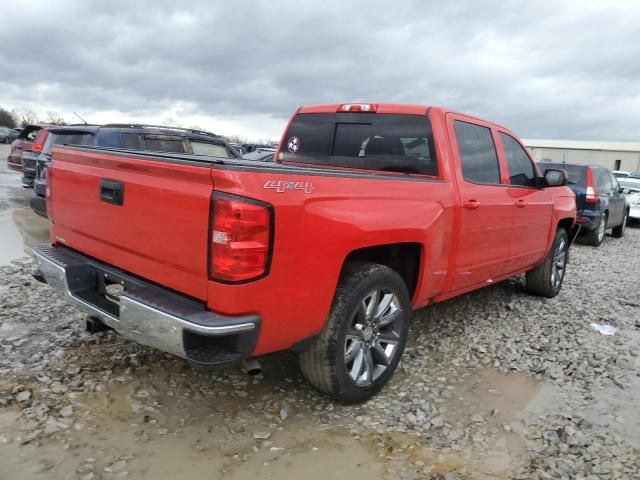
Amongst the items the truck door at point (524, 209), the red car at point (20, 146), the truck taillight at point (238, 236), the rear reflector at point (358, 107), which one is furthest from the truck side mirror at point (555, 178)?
the red car at point (20, 146)

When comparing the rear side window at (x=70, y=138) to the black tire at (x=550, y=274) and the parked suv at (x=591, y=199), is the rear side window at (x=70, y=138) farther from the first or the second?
the parked suv at (x=591, y=199)

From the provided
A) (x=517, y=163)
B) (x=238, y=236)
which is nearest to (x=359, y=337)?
(x=238, y=236)

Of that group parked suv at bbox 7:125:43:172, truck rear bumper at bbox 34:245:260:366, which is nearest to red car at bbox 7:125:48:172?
parked suv at bbox 7:125:43:172

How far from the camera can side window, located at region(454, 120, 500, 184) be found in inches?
157

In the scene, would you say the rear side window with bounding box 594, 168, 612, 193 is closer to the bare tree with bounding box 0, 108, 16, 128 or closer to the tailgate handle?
the tailgate handle

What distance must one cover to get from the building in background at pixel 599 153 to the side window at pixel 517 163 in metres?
69.2

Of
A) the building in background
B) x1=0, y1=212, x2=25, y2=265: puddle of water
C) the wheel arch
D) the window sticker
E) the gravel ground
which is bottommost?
x1=0, y1=212, x2=25, y2=265: puddle of water

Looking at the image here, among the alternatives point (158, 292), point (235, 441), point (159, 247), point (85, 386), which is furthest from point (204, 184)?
point (85, 386)

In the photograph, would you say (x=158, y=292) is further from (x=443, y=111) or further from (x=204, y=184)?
(x=443, y=111)

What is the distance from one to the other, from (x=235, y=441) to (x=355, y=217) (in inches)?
55.3

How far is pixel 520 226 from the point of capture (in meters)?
4.80

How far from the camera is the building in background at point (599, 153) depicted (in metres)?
69.2

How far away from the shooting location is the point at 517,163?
495 cm

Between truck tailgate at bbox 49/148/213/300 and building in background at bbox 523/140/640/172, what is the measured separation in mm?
72594
